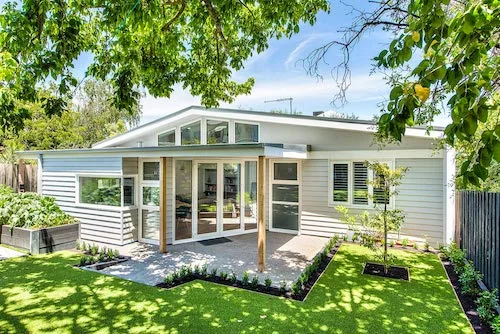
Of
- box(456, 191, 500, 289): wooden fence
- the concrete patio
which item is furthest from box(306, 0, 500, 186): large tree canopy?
the concrete patio

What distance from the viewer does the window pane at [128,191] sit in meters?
8.98

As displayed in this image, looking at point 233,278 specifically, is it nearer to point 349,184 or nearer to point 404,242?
point 349,184

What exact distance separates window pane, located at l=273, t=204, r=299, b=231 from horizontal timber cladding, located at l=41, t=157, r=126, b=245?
188 inches

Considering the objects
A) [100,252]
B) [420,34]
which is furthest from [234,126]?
[420,34]

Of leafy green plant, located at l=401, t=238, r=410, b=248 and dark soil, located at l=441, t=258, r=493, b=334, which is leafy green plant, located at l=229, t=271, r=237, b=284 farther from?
leafy green plant, located at l=401, t=238, r=410, b=248

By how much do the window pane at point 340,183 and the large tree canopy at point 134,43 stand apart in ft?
12.3

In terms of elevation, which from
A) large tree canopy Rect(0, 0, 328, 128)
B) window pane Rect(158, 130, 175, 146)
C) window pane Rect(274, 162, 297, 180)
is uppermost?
large tree canopy Rect(0, 0, 328, 128)

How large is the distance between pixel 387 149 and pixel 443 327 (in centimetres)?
527

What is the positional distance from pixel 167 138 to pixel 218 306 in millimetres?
7344

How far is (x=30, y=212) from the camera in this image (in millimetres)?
8602

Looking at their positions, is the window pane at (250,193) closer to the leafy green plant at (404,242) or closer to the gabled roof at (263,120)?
the gabled roof at (263,120)

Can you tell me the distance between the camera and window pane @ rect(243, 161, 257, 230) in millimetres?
10195

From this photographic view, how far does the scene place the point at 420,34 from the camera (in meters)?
1.75

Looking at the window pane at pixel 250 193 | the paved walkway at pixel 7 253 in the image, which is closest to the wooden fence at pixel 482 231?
the window pane at pixel 250 193
